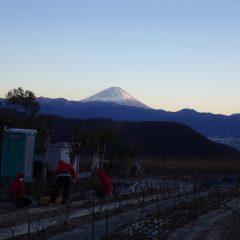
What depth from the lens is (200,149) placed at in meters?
58.4

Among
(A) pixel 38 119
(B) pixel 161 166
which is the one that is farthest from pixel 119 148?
(A) pixel 38 119

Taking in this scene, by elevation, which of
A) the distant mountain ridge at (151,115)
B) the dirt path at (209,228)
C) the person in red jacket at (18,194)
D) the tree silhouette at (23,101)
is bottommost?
the dirt path at (209,228)

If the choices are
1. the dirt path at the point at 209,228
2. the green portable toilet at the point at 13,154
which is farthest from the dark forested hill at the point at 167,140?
the dirt path at the point at 209,228

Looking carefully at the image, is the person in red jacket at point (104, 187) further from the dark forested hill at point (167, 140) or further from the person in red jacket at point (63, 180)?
the dark forested hill at point (167, 140)

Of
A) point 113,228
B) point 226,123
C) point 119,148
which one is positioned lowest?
point 113,228

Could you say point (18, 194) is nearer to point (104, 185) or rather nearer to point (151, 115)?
point (104, 185)

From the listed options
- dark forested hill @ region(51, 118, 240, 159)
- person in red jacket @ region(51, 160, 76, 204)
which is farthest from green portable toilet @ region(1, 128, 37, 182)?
dark forested hill @ region(51, 118, 240, 159)

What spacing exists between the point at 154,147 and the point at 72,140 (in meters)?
35.4

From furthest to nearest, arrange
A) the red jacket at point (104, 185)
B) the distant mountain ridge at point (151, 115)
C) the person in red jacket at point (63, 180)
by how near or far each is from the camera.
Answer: the distant mountain ridge at point (151, 115) < the red jacket at point (104, 185) < the person in red jacket at point (63, 180)

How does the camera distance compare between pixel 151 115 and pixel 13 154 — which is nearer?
pixel 13 154

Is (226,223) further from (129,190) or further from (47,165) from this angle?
(47,165)

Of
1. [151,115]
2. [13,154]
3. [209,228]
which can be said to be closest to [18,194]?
[13,154]

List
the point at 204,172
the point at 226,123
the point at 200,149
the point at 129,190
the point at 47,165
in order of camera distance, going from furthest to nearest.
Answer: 1. the point at 226,123
2. the point at 200,149
3. the point at 204,172
4. the point at 47,165
5. the point at 129,190

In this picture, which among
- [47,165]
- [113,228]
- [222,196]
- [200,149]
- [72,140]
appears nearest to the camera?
[113,228]
